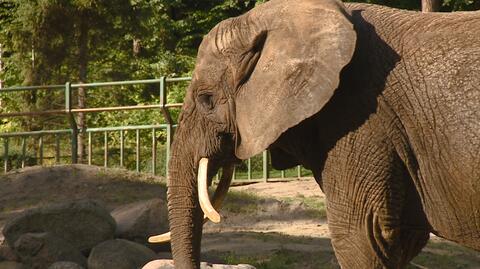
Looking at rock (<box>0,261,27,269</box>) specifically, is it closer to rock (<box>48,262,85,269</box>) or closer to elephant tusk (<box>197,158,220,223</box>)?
rock (<box>48,262,85,269</box>)

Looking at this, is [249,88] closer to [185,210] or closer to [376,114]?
[376,114]

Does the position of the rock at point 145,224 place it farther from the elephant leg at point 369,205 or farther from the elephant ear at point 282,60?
the elephant leg at point 369,205

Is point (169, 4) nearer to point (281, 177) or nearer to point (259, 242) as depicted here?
point (281, 177)

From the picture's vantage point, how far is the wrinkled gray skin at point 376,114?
244 inches

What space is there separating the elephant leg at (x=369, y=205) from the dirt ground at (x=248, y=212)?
184 inches

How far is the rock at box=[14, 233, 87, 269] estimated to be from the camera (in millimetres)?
11062

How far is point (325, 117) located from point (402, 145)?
0.41 metres

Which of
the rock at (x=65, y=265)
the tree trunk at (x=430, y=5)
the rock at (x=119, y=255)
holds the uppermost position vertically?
the tree trunk at (x=430, y=5)

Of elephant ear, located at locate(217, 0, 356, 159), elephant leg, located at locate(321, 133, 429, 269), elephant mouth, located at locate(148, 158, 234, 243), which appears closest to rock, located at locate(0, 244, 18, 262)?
elephant mouth, located at locate(148, 158, 234, 243)

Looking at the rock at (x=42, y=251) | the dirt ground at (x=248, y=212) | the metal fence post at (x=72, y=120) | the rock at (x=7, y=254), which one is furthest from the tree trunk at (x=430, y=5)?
the rock at (x=7, y=254)

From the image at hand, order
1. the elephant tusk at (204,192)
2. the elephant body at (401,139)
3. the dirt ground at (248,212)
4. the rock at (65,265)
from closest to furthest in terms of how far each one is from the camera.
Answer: the elephant body at (401,139) → the elephant tusk at (204,192) → the rock at (65,265) → the dirt ground at (248,212)

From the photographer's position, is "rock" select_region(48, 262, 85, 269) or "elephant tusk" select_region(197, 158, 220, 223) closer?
"elephant tusk" select_region(197, 158, 220, 223)

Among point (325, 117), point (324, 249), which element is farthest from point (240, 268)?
point (325, 117)

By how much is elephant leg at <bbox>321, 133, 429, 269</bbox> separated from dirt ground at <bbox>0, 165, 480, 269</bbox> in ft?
15.3
